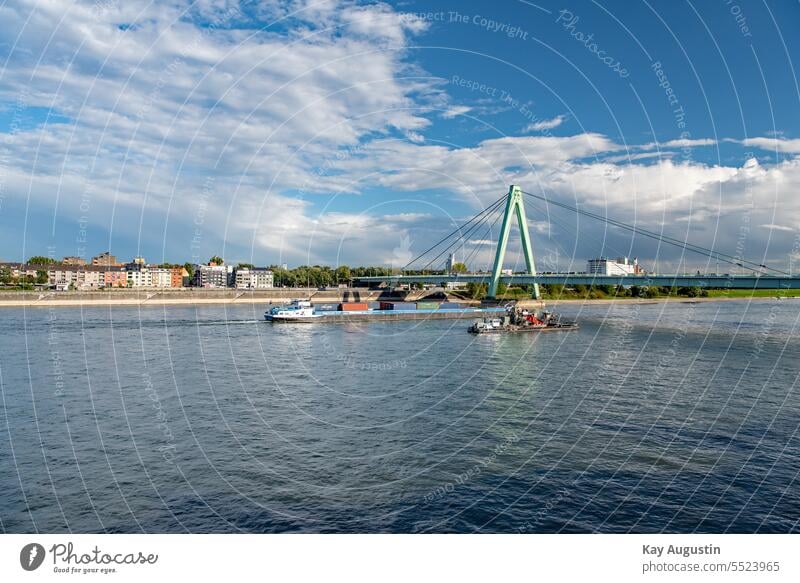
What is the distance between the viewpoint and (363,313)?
170ft

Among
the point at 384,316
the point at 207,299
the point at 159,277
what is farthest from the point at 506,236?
the point at 159,277

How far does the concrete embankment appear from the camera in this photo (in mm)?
61250

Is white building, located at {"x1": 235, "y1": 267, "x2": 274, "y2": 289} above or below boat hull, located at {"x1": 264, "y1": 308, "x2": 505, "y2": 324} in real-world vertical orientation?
above

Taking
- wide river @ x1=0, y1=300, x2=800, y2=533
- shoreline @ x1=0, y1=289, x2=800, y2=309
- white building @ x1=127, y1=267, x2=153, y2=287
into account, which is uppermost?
white building @ x1=127, y1=267, x2=153, y2=287

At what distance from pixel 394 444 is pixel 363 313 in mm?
40263

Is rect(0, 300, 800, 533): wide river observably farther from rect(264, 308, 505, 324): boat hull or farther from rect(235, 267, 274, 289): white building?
rect(235, 267, 274, 289): white building

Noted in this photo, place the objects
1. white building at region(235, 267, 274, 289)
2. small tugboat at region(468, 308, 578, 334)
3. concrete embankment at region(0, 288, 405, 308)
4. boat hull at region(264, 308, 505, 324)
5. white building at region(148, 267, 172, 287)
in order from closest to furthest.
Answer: small tugboat at region(468, 308, 578, 334) → boat hull at region(264, 308, 505, 324) → concrete embankment at region(0, 288, 405, 308) → white building at region(148, 267, 172, 287) → white building at region(235, 267, 274, 289)

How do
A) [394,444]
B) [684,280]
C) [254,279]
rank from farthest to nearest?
[254,279], [684,280], [394,444]

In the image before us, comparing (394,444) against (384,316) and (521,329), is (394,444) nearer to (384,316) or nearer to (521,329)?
(521,329)

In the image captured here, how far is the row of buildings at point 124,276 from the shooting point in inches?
3255

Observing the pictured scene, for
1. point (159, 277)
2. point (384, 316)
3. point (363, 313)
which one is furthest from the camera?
point (159, 277)

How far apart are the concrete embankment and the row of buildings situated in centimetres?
1082

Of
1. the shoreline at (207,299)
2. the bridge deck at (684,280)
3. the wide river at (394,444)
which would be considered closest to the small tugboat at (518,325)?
the bridge deck at (684,280)

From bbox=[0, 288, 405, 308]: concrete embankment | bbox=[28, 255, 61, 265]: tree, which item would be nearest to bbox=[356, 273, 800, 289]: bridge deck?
bbox=[0, 288, 405, 308]: concrete embankment
